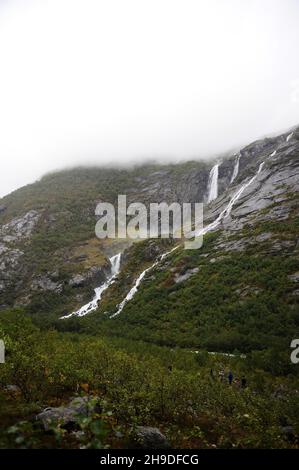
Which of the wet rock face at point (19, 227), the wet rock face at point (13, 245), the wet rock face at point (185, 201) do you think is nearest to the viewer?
the wet rock face at point (185, 201)

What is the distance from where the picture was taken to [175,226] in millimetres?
94938

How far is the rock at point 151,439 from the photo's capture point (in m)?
11.6

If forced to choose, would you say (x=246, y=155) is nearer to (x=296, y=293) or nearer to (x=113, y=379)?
(x=296, y=293)

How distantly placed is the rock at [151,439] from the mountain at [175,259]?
25.3 meters

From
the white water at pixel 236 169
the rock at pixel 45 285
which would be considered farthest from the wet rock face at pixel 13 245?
the white water at pixel 236 169

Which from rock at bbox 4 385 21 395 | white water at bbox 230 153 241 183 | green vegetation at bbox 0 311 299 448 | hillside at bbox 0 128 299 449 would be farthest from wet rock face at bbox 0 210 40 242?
rock at bbox 4 385 21 395

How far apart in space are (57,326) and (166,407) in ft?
115

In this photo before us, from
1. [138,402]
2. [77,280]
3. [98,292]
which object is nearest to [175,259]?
[98,292]

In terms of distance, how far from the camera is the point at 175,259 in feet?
209

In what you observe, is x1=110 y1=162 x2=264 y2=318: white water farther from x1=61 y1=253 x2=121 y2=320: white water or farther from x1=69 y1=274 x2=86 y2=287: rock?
x1=69 y1=274 x2=86 y2=287: rock

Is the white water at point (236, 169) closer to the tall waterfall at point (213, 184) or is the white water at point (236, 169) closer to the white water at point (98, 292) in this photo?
the tall waterfall at point (213, 184)

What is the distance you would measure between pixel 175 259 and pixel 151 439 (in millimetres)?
52259

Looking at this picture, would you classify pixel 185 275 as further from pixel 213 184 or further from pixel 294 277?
pixel 213 184

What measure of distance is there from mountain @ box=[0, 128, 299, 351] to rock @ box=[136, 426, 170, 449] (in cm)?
2534
